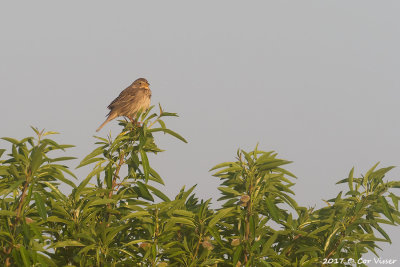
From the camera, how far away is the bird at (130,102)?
1437 centimetres

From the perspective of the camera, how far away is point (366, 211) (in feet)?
20.0

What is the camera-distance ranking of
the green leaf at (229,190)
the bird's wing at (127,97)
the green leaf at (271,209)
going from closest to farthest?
the green leaf at (271,209)
the green leaf at (229,190)
the bird's wing at (127,97)

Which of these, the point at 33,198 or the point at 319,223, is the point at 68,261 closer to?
the point at 33,198

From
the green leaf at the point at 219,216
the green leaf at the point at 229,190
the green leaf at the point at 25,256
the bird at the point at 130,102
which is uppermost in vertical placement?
the bird at the point at 130,102

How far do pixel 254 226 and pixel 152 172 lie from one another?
1340 millimetres

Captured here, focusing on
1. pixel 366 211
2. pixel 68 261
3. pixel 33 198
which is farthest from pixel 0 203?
pixel 366 211

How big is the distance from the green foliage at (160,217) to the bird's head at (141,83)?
29.8 feet

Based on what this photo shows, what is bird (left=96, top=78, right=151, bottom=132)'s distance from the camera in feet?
47.1

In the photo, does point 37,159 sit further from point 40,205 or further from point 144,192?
point 144,192

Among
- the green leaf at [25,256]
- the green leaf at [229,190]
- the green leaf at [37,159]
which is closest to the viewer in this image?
the green leaf at [25,256]

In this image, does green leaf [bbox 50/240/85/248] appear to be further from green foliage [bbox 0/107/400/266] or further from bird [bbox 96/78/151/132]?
bird [bbox 96/78/151/132]

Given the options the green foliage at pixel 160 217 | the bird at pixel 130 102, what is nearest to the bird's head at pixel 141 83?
the bird at pixel 130 102

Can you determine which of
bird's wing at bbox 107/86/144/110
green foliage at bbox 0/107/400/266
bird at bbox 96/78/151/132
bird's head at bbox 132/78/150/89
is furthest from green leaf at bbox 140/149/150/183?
bird's head at bbox 132/78/150/89

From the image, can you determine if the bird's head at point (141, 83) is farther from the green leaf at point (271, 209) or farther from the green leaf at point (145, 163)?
the green leaf at point (271, 209)
